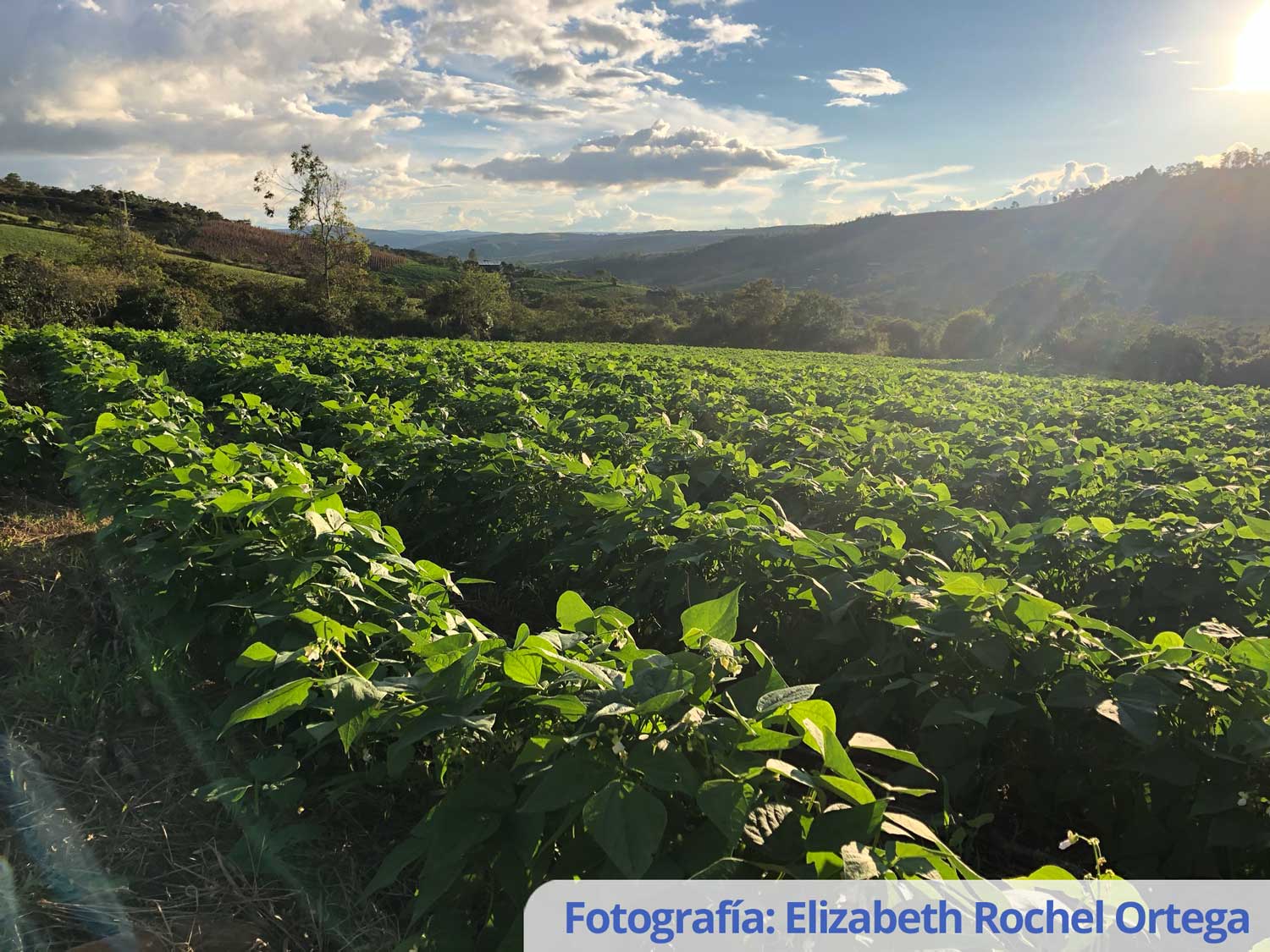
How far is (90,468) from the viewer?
423 cm

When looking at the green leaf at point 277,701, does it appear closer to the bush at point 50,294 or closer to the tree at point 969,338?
the bush at point 50,294

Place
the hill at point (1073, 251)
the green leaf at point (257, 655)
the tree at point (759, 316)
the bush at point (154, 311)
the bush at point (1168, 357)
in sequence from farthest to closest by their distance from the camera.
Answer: the hill at point (1073, 251)
the tree at point (759, 316)
the bush at point (1168, 357)
the bush at point (154, 311)
the green leaf at point (257, 655)

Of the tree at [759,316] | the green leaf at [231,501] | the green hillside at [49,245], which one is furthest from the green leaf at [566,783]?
the tree at [759,316]

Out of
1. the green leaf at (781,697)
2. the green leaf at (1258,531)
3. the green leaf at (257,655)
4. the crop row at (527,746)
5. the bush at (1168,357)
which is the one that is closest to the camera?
the crop row at (527,746)

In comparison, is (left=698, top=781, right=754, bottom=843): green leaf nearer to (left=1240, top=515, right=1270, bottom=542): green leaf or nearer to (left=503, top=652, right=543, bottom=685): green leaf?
(left=503, top=652, right=543, bottom=685): green leaf

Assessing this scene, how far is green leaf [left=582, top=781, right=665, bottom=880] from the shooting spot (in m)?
1.16

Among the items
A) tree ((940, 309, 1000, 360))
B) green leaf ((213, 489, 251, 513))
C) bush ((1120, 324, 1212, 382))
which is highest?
tree ((940, 309, 1000, 360))

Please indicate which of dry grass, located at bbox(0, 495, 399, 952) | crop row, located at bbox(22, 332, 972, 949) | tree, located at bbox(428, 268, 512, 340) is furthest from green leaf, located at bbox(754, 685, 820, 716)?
tree, located at bbox(428, 268, 512, 340)

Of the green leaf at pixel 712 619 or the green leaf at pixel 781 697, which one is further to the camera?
the green leaf at pixel 712 619

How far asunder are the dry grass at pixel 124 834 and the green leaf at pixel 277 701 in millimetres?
1006

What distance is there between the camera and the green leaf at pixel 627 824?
116cm

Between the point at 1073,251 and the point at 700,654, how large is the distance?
384 feet

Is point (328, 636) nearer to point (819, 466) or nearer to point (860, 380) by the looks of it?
point (819, 466)

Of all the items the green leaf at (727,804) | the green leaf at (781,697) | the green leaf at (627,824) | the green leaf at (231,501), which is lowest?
the green leaf at (627,824)
